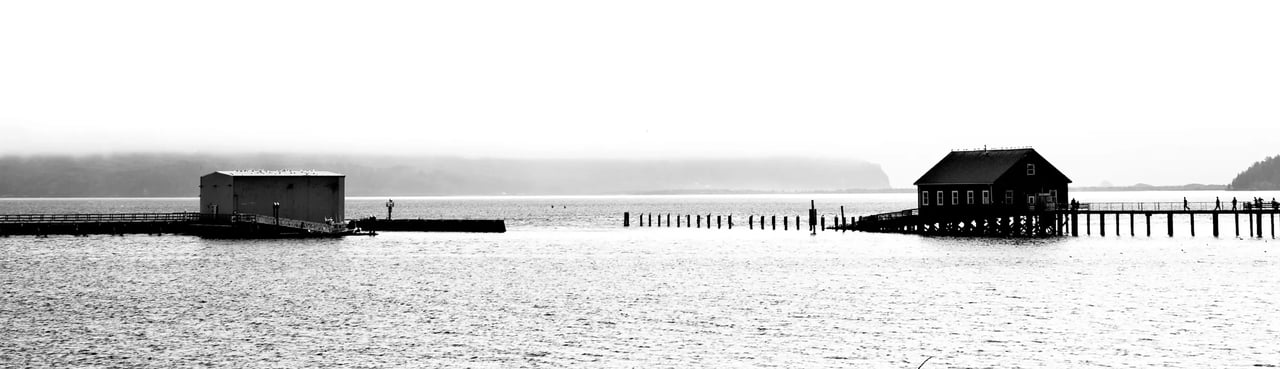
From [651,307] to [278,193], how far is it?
59047 millimetres

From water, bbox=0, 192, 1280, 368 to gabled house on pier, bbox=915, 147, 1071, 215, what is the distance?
33.1 ft

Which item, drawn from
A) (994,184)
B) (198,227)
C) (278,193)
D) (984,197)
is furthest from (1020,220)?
(198,227)

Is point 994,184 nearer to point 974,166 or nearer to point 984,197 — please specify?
point 984,197

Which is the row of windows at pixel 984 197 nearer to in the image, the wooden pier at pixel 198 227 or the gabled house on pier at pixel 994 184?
the gabled house on pier at pixel 994 184

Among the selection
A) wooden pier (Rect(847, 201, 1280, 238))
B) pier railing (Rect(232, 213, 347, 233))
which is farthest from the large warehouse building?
wooden pier (Rect(847, 201, 1280, 238))

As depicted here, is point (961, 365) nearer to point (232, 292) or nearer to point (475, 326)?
point (475, 326)

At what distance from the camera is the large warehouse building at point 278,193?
9662 centimetres

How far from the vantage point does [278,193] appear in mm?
97375

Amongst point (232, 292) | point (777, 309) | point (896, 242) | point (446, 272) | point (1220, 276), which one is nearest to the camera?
point (777, 309)

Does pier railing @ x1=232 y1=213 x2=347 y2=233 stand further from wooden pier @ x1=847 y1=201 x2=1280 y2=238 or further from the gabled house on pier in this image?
the gabled house on pier

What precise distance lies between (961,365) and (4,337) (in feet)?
97.9

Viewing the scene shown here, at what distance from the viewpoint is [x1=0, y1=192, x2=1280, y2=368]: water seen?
34.8m

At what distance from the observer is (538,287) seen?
55.5 m

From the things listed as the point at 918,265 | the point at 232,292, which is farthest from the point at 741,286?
the point at 232,292
